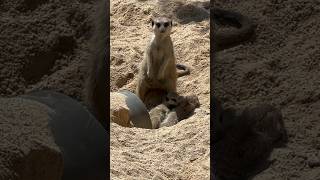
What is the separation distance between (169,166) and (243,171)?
2230 mm

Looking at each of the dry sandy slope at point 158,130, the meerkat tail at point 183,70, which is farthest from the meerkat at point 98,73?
the meerkat tail at point 183,70

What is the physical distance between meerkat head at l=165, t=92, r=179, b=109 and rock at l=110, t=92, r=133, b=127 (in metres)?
0.72

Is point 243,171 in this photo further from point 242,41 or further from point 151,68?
point 151,68

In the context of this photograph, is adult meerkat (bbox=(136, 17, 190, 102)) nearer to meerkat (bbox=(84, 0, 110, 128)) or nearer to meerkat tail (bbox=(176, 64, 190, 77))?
meerkat tail (bbox=(176, 64, 190, 77))

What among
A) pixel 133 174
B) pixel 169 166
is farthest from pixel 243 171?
pixel 169 166

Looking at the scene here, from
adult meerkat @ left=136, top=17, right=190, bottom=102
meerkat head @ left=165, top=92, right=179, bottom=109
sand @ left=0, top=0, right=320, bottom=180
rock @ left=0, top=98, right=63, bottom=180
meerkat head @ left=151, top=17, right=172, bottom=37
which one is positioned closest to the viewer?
rock @ left=0, top=98, right=63, bottom=180

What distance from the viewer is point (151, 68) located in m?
5.88

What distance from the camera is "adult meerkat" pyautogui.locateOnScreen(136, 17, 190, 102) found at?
5.79 m

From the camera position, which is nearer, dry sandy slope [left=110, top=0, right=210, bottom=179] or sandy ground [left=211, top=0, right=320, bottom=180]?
sandy ground [left=211, top=0, right=320, bottom=180]

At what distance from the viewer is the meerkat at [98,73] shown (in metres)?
1.37

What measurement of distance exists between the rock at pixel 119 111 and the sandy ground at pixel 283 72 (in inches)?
114

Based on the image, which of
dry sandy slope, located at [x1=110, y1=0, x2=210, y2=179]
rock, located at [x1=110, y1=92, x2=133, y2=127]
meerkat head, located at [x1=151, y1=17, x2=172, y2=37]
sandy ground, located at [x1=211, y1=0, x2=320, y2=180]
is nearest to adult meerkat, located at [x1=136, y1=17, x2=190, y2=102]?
meerkat head, located at [x1=151, y1=17, x2=172, y2=37]

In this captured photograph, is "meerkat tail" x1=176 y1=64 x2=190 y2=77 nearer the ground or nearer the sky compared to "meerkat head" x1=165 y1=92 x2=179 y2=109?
nearer the sky

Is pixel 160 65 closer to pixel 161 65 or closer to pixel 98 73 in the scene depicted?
pixel 161 65
